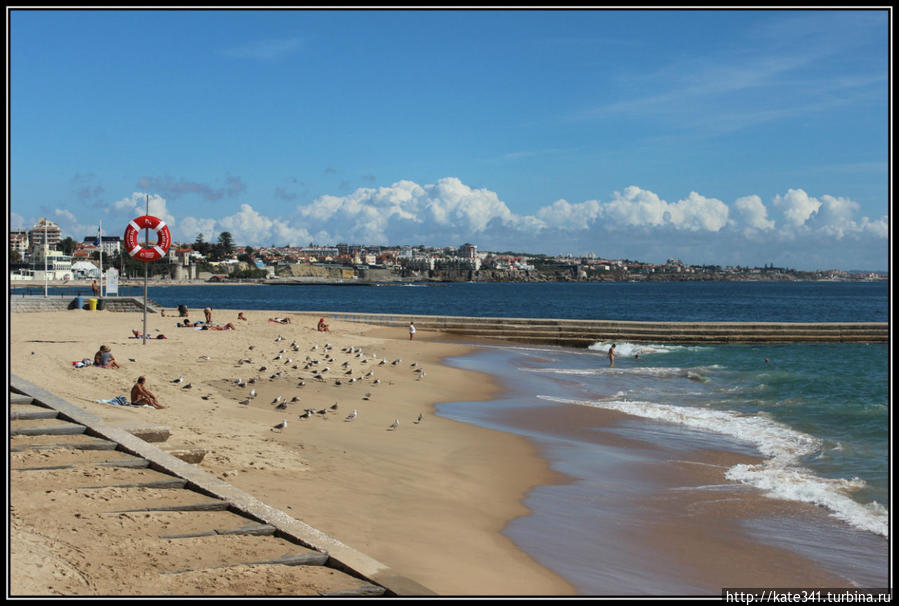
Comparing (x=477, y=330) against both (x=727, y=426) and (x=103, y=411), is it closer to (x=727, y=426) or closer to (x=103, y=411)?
(x=727, y=426)

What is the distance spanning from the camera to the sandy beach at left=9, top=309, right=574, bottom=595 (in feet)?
22.8

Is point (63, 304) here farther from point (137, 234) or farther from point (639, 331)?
point (639, 331)

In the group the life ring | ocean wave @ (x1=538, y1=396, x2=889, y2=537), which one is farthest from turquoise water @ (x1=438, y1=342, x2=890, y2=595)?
the life ring

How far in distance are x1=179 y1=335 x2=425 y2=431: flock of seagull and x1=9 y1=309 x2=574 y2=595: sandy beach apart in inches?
4.2

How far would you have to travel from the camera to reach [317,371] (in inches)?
774

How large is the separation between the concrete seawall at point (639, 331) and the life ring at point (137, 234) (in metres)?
19.2

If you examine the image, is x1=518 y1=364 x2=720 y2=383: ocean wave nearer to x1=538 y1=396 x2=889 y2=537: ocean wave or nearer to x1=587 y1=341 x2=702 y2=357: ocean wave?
x1=587 y1=341 x2=702 y2=357: ocean wave

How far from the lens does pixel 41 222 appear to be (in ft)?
163

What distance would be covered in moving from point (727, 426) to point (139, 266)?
18145cm

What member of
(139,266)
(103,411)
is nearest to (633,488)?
(103,411)

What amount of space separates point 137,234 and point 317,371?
19.9 ft

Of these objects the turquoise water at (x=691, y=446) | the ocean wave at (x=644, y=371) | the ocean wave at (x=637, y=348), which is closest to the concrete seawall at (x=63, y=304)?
the turquoise water at (x=691, y=446)

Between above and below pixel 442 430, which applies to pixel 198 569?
above

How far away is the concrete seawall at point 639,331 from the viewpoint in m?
37.3
